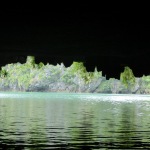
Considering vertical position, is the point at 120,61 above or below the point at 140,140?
above

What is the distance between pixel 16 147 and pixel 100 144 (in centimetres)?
473

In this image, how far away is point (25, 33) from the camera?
117 ft

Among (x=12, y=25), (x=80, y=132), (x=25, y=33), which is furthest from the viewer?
(x=80, y=132)

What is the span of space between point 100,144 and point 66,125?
45.5ft

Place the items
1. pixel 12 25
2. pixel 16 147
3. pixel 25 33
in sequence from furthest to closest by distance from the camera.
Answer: pixel 25 33
pixel 12 25
pixel 16 147

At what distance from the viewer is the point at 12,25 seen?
32969 millimetres

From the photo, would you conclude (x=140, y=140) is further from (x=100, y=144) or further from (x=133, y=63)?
(x=133, y=63)

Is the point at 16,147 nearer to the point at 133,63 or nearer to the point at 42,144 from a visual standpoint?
the point at 42,144

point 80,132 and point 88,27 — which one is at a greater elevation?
point 88,27

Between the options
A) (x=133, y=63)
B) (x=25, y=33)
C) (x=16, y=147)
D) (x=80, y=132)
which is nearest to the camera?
(x=16, y=147)

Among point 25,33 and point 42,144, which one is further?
point 25,33

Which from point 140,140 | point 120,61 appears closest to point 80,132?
point 140,140

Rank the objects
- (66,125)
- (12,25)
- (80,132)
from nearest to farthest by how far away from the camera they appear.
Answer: (12,25), (80,132), (66,125)

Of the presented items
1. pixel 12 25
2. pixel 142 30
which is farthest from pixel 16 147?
pixel 142 30
